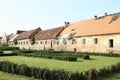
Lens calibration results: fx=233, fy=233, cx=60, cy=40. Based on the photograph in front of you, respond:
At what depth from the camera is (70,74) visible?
15703 mm

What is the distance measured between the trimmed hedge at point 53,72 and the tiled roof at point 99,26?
2274 centimetres

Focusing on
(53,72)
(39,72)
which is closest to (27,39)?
(39,72)

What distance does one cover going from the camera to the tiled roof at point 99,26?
43.7m

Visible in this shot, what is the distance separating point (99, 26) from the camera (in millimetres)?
47969

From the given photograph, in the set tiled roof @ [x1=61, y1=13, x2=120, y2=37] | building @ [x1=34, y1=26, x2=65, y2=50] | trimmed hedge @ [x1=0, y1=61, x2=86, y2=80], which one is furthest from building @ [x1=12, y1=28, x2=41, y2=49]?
trimmed hedge @ [x1=0, y1=61, x2=86, y2=80]

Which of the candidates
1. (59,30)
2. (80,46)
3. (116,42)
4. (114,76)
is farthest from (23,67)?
(59,30)

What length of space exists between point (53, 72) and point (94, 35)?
31.2 metres

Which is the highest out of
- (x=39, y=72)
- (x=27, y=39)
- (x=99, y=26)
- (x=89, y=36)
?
(x=99, y=26)

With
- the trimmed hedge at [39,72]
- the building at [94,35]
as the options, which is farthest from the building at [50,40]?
the trimmed hedge at [39,72]

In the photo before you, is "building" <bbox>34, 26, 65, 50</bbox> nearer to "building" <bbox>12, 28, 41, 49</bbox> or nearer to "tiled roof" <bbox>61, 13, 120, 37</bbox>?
"tiled roof" <bbox>61, 13, 120, 37</bbox>

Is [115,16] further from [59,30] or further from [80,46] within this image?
[59,30]

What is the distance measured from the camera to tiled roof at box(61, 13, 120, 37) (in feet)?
143

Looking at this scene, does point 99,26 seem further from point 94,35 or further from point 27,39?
point 27,39

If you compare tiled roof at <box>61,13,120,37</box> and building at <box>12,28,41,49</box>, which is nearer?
tiled roof at <box>61,13,120,37</box>
